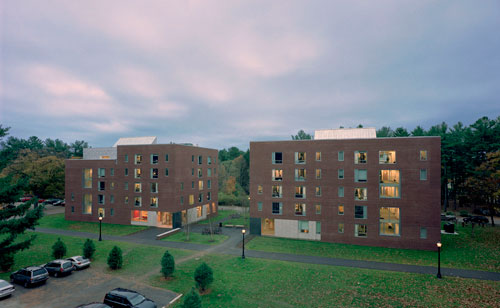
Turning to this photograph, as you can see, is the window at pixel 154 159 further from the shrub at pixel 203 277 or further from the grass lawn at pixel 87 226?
the shrub at pixel 203 277

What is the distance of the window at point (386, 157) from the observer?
33594 millimetres

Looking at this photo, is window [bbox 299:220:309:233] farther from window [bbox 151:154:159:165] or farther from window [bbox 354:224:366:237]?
window [bbox 151:154:159:165]

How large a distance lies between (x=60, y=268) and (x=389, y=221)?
37523 millimetres

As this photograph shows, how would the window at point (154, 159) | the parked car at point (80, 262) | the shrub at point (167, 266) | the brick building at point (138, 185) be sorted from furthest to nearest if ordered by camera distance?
the window at point (154, 159) < the brick building at point (138, 185) < the parked car at point (80, 262) < the shrub at point (167, 266)

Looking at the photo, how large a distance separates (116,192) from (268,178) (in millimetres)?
28679

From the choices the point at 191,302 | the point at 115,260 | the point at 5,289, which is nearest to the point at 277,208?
the point at 115,260

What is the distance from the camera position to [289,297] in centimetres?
1897

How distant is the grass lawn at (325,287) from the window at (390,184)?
481 inches

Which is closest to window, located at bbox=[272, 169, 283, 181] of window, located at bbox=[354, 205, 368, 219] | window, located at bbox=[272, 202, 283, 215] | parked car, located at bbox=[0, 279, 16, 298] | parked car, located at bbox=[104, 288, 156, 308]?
window, located at bbox=[272, 202, 283, 215]

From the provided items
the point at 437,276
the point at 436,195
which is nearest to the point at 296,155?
the point at 436,195

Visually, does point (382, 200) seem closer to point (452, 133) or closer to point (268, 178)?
point (268, 178)

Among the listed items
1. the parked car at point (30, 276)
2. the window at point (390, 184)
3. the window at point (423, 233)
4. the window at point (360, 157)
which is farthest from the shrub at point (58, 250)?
the window at point (423, 233)

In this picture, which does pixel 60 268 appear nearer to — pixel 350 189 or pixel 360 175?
pixel 350 189

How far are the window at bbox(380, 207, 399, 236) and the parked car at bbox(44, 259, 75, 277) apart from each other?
3612cm
